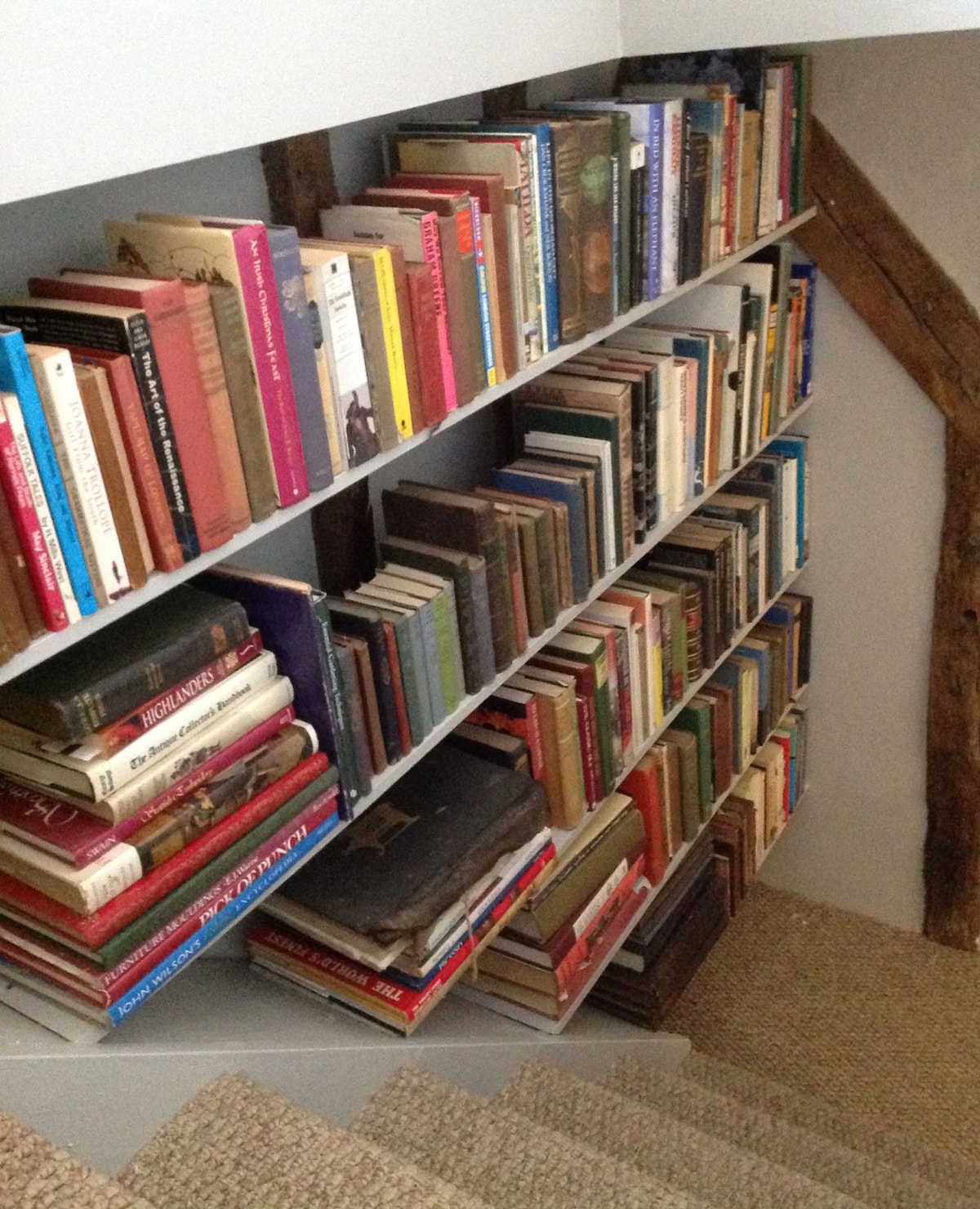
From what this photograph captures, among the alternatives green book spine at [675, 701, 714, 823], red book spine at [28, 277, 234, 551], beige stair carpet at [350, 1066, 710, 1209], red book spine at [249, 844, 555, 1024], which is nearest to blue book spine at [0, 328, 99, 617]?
red book spine at [28, 277, 234, 551]

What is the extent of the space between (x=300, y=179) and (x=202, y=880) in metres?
0.88

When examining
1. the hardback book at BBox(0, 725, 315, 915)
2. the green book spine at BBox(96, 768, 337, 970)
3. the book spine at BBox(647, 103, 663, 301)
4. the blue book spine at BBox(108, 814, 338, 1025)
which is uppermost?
the book spine at BBox(647, 103, 663, 301)

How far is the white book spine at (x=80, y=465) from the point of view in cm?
92

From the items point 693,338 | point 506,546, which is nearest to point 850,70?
point 693,338

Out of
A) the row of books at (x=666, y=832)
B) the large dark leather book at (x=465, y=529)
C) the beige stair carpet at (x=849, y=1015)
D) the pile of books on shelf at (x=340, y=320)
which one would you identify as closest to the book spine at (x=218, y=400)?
the pile of books on shelf at (x=340, y=320)

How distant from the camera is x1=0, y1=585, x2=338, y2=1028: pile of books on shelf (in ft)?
3.59

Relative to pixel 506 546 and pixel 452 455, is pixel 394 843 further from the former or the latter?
pixel 452 455

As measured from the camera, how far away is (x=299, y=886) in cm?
157

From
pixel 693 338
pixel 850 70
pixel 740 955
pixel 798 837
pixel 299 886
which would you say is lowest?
pixel 740 955

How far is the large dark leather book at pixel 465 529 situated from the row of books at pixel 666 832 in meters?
0.51

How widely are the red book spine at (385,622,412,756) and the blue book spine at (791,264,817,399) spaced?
1.39m

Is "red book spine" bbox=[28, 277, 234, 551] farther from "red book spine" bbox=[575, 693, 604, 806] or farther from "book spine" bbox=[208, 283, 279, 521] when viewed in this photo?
"red book spine" bbox=[575, 693, 604, 806]

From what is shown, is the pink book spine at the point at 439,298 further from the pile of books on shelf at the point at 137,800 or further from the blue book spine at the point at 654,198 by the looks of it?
the blue book spine at the point at 654,198

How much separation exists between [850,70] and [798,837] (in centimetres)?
188
